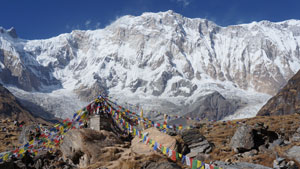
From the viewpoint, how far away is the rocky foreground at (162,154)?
1202 centimetres

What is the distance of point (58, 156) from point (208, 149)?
8.51m

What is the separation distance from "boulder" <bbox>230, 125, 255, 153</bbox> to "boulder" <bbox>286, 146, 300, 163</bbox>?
1740 mm

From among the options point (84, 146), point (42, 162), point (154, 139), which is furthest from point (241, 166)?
point (42, 162)

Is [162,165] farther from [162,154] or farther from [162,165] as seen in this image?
[162,154]

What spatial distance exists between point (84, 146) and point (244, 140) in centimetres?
821

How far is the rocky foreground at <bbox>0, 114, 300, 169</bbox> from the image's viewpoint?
473 inches

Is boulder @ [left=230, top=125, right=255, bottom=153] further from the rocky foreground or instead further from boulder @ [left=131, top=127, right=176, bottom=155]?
boulder @ [left=131, top=127, right=176, bottom=155]

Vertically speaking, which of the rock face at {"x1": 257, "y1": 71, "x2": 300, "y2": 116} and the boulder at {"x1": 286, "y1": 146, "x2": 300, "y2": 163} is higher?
the rock face at {"x1": 257, "y1": 71, "x2": 300, "y2": 116}

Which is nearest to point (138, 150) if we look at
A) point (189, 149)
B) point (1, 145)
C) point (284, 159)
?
point (189, 149)

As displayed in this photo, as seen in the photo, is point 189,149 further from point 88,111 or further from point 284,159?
point 88,111

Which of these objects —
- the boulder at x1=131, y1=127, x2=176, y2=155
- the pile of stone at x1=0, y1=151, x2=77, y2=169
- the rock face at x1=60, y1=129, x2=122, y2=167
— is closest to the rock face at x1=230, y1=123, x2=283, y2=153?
the boulder at x1=131, y1=127, x2=176, y2=155

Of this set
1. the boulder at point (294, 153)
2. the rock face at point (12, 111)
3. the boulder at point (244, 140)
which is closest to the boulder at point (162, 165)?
the boulder at point (244, 140)

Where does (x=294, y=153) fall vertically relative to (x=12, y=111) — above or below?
below

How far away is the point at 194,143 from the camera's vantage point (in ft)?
50.1
